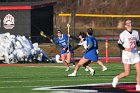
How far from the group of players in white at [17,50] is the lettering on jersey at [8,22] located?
16.1 meters

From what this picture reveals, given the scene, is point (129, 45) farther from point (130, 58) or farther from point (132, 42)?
point (130, 58)

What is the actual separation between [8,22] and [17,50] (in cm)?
1758

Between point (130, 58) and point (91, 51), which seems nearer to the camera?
point (130, 58)

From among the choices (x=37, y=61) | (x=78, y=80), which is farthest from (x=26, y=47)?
(x=78, y=80)

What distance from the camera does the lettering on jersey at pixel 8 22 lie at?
46719mm

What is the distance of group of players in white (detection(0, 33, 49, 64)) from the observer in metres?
29.1

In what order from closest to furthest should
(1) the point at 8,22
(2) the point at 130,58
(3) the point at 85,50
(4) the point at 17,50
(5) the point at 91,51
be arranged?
1. (2) the point at 130,58
2. (5) the point at 91,51
3. (3) the point at 85,50
4. (4) the point at 17,50
5. (1) the point at 8,22

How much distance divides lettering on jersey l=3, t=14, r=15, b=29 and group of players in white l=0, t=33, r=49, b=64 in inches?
636

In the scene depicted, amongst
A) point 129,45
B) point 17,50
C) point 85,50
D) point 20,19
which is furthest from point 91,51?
point 20,19

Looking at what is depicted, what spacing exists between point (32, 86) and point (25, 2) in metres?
33.6

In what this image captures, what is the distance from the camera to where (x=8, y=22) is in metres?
46.8

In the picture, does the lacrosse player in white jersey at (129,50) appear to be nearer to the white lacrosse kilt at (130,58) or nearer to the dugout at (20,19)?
the white lacrosse kilt at (130,58)

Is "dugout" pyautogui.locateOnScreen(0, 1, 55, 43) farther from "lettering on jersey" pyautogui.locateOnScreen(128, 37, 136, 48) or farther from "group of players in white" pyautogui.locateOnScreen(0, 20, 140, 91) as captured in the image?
"lettering on jersey" pyautogui.locateOnScreen(128, 37, 136, 48)

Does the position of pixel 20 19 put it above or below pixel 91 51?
below
